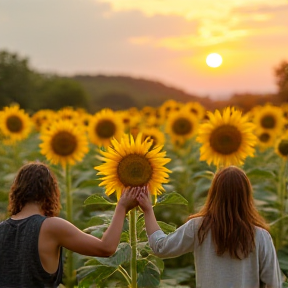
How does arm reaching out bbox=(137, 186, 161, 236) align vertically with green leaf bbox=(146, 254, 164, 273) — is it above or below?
above

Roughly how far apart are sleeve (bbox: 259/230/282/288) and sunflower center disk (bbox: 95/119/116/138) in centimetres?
600

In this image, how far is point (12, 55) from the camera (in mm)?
56125

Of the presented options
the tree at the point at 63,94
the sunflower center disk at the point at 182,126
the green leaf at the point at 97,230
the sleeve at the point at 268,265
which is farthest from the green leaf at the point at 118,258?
the tree at the point at 63,94

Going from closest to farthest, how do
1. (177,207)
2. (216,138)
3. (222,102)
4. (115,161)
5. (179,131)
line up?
(115,161) < (216,138) < (177,207) < (179,131) < (222,102)

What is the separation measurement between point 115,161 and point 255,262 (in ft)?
3.25

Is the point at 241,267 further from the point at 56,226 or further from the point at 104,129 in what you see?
the point at 104,129

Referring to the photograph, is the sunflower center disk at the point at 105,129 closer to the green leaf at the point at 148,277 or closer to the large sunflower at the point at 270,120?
the large sunflower at the point at 270,120

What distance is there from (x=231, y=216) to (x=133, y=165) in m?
0.69

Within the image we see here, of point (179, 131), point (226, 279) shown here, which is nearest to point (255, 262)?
point (226, 279)

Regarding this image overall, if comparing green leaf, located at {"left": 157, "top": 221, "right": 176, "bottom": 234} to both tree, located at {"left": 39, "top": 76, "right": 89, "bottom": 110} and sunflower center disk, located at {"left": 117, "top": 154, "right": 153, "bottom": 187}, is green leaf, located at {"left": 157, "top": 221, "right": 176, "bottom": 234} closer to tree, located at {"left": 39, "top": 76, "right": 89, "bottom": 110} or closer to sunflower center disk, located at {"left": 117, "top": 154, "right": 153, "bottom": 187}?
sunflower center disk, located at {"left": 117, "top": 154, "right": 153, "bottom": 187}

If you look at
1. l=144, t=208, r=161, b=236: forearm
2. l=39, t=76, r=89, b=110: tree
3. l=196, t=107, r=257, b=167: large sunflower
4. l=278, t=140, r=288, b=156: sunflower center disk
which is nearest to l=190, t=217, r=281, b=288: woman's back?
l=144, t=208, r=161, b=236: forearm

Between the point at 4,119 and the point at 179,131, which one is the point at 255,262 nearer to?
the point at 179,131

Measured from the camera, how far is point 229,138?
20.8ft

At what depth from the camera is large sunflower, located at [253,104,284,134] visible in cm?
1024
